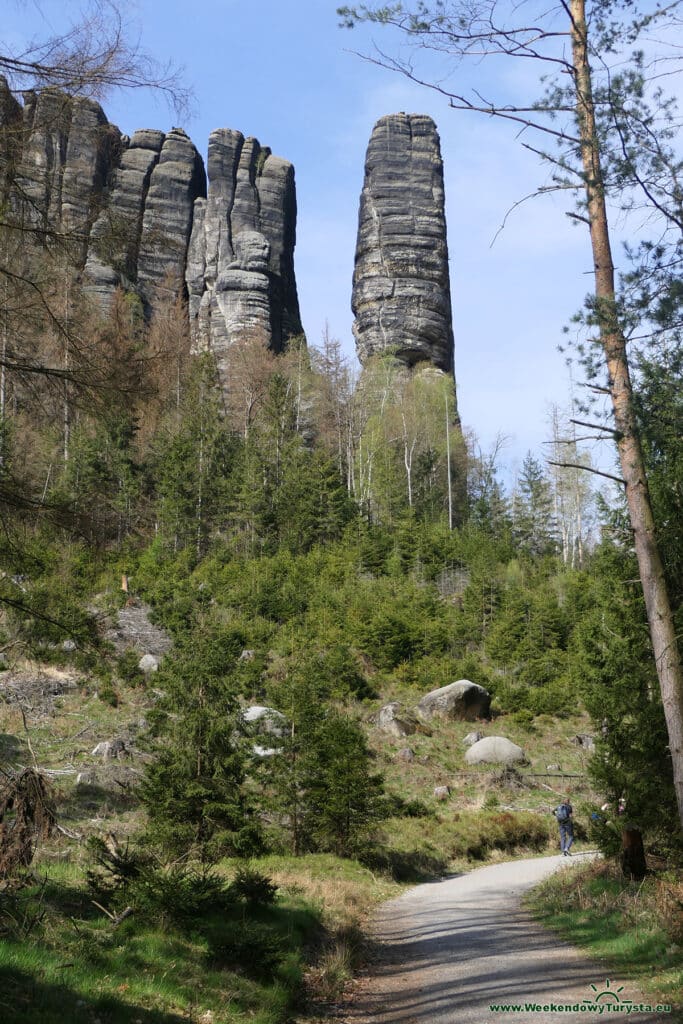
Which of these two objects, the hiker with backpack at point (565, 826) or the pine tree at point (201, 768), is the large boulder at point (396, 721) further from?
the pine tree at point (201, 768)

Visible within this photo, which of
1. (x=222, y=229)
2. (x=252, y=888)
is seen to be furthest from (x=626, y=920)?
(x=222, y=229)

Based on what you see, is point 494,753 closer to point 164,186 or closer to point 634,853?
point 634,853

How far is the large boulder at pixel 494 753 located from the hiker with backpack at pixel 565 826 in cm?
670

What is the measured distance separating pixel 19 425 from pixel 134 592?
1139 inches

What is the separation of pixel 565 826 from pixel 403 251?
54132 mm

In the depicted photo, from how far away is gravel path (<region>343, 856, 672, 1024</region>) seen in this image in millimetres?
6414

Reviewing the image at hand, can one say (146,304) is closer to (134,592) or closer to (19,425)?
(134,592)

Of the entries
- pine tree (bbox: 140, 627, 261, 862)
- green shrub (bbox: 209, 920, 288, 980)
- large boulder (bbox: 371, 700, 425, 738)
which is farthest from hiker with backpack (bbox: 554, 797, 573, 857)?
green shrub (bbox: 209, 920, 288, 980)

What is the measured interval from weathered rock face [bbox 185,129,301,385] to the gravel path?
161ft

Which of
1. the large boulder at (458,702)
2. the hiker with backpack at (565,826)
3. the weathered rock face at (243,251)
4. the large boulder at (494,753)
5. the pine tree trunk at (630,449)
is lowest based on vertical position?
the hiker with backpack at (565,826)

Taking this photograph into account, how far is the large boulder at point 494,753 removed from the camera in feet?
82.7

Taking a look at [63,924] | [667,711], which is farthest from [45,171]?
[667,711]

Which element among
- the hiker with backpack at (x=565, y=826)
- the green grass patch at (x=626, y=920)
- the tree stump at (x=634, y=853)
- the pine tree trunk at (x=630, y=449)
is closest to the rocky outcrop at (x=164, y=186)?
the hiker with backpack at (x=565, y=826)

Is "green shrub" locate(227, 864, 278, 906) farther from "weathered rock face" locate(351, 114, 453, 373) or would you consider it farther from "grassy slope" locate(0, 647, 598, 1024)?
"weathered rock face" locate(351, 114, 453, 373)
